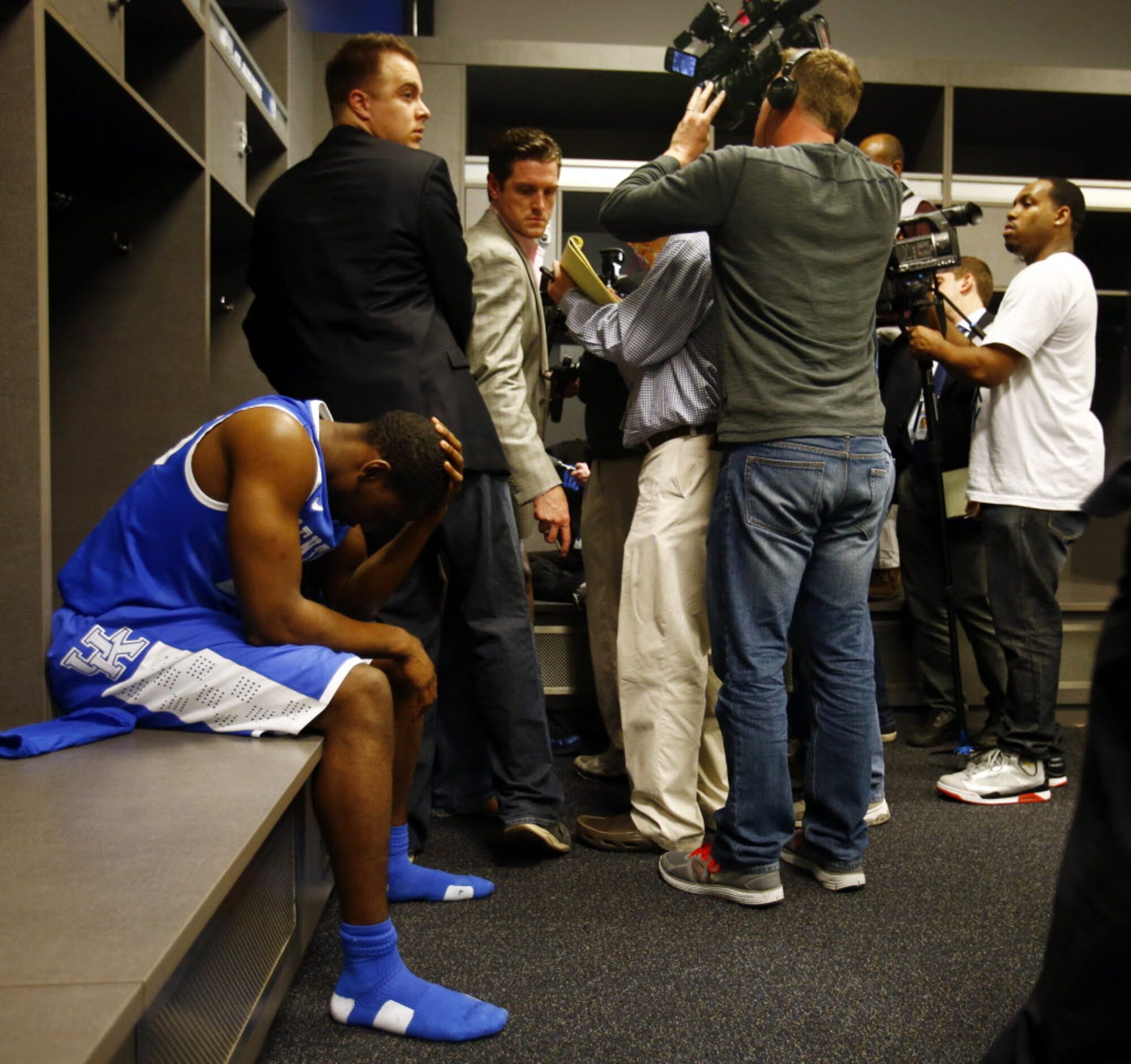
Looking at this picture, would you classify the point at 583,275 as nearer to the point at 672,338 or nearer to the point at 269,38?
the point at 672,338

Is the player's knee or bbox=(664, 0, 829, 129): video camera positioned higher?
bbox=(664, 0, 829, 129): video camera

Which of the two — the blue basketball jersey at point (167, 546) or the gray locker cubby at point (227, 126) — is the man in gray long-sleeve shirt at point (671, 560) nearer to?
the blue basketball jersey at point (167, 546)

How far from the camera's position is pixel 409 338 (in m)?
1.64

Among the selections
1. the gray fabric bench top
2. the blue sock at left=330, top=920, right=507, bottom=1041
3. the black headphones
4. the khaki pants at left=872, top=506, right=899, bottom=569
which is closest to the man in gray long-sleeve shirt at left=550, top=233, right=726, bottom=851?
the black headphones

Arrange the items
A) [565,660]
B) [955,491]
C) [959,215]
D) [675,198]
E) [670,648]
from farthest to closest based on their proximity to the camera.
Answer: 1. [565,660]
2. [955,491]
3. [959,215]
4. [670,648]
5. [675,198]

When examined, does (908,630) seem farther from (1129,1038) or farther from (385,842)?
(1129,1038)

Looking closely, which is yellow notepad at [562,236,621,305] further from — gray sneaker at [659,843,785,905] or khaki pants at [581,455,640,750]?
gray sneaker at [659,843,785,905]

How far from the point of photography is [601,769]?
7.50ft

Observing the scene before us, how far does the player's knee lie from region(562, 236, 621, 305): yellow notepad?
3.25 ft

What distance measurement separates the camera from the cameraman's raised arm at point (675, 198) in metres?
1.51

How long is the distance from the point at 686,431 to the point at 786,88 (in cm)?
58

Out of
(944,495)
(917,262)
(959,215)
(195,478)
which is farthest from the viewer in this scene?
(944,495)

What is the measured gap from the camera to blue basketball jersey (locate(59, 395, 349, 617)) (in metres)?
1.29

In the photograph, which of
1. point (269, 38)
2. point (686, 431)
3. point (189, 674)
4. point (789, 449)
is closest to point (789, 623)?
point (789, 449)
